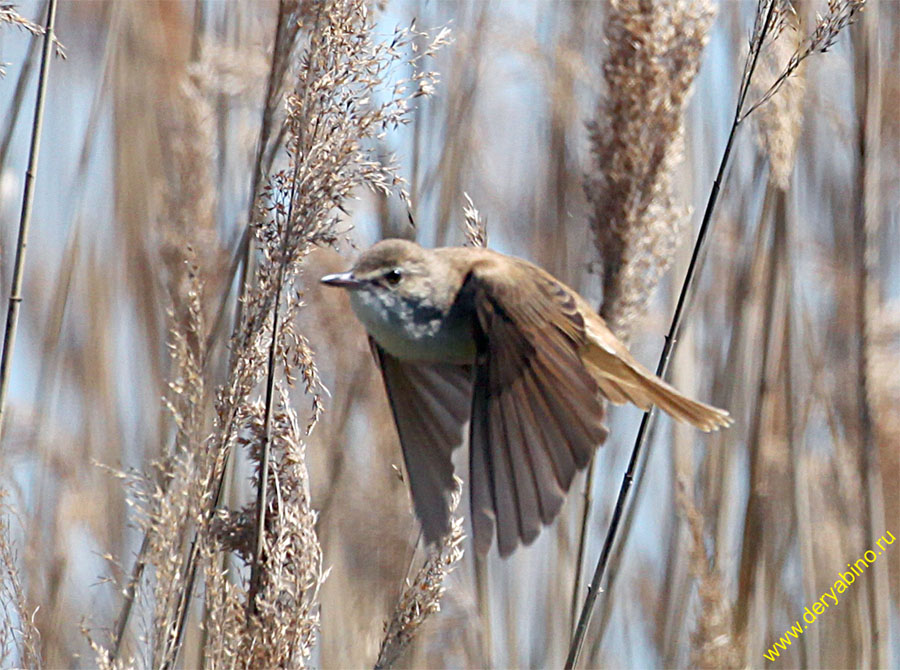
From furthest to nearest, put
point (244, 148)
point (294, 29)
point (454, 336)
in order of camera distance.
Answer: point (244, 148)
point (454, 336)
point (294, 29)

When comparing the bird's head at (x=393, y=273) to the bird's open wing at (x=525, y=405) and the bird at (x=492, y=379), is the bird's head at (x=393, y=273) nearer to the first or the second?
the bird at (x=492, y=379)

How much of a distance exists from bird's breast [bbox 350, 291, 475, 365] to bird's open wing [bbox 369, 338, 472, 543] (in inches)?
2.3

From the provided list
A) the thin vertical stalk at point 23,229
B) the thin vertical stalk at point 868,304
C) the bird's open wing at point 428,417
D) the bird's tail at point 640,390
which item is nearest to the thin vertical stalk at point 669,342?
the bird's tail at point 640,390

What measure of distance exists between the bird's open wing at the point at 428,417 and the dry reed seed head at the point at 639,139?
0.33m

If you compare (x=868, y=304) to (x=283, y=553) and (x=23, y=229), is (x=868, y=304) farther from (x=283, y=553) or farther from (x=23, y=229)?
(x=23, y=229)

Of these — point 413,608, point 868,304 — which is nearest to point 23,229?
point 413,608

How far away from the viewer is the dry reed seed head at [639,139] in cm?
206

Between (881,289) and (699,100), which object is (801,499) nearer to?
(881,289)

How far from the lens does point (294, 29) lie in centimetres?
181

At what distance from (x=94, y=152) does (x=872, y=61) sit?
Answer: 1918mm

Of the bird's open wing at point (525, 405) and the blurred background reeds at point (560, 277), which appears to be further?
the blurred background reeds at point (560, 277)

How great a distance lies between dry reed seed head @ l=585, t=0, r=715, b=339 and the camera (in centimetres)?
206

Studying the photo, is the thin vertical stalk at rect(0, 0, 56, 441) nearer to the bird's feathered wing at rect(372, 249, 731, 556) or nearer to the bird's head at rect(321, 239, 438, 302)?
the bird's head at rect(321, 239, 438, 302)

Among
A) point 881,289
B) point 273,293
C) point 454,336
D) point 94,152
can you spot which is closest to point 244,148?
point 94,152
